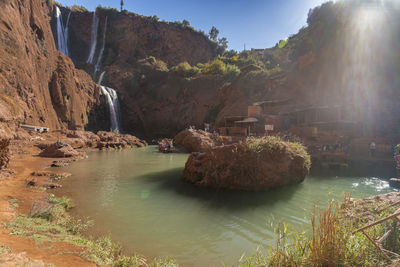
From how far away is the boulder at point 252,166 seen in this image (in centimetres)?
790

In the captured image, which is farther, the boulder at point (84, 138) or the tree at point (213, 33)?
the tree at point (213, 33)

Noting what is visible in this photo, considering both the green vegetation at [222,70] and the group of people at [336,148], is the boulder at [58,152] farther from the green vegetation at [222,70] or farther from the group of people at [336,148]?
the green vegetation at [222,70]

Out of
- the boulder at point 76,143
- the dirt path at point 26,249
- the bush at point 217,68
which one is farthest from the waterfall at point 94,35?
the dirt path at point 26,249

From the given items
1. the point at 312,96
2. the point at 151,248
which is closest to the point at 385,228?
the point at 151,248

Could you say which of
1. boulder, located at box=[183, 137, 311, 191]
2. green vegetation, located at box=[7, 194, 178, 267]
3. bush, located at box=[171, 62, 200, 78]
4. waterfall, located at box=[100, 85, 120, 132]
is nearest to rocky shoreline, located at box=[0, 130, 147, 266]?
green vegetation, located at box=[7, 194, 178, 267]

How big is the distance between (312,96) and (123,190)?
32954 millimetres

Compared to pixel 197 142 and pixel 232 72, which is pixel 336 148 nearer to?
pixel 197 142

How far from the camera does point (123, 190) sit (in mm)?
8023

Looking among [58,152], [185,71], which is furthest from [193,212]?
[185,71]

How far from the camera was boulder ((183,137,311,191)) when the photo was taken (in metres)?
7.90

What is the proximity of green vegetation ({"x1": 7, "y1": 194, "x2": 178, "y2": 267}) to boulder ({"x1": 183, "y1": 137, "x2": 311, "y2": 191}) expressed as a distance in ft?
15.7

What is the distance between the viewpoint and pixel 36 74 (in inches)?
914

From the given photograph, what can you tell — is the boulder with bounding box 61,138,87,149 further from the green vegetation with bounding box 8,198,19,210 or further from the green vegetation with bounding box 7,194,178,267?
the green vegetation with bounding box 7,194,178,267

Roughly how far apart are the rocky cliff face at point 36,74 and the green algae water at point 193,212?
8162 mm
